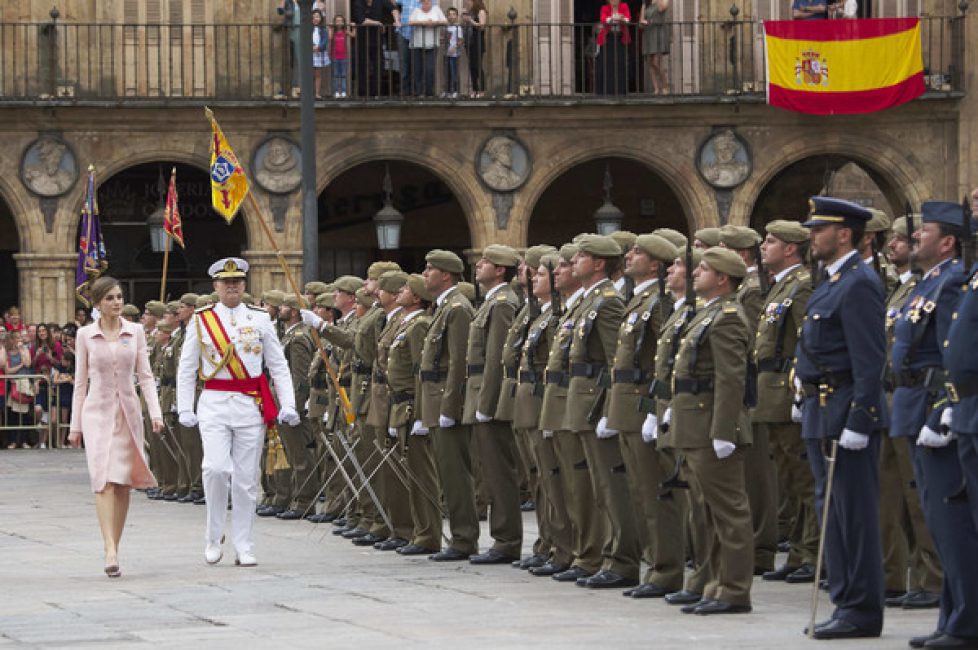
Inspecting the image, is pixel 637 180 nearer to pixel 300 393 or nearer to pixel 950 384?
pixel 300 393

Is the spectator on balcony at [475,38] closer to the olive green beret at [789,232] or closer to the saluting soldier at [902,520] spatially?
the olive green beret at [789,232]

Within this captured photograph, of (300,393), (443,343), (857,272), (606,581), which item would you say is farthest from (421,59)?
(857,272)

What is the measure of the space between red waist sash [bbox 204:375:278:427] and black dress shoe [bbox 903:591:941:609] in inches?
180

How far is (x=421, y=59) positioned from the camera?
29.6 meters

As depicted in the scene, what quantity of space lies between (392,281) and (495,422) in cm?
192

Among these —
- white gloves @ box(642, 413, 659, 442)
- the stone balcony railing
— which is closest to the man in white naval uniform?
white gloves @ box(642, 413, 659, 442)

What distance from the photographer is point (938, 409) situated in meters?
9.54

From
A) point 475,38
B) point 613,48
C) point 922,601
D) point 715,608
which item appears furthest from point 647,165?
point 715,608

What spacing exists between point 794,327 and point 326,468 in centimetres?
618

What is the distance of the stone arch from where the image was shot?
30.0 meters

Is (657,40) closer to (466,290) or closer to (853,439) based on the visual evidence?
(466,290)

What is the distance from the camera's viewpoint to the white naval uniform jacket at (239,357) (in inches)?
546

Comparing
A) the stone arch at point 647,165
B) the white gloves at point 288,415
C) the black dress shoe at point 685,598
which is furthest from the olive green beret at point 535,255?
the stone arch at point 647,165

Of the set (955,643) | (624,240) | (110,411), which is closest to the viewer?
(955,643)
